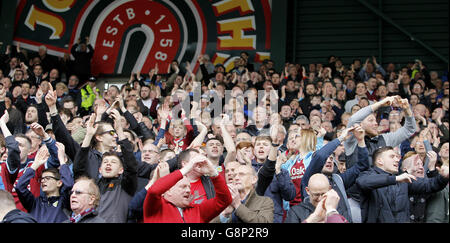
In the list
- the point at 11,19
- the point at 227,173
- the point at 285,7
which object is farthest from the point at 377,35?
the point at 227,173

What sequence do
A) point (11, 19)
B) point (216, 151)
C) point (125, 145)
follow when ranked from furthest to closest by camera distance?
point (11, 19) < point (216, 151) < point (125, 145)

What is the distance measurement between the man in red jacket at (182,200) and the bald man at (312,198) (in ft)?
2.44

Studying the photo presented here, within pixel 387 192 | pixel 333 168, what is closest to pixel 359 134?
pixel 333 168

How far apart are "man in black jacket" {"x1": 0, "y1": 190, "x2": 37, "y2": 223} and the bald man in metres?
2.12

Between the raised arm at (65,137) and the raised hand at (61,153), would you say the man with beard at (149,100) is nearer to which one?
the raised arm at (65,137)

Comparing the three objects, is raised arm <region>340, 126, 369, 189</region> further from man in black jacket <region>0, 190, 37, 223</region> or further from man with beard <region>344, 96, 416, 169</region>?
man in black jacket <region>0, 190, 37, 223</region>

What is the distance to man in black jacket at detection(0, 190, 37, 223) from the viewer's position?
4168mm

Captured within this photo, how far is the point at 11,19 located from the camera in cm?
1606

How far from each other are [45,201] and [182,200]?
176 centimetres

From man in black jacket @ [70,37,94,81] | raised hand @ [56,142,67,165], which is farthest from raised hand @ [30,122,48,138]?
man in black jacket @ [70,37,94,81]

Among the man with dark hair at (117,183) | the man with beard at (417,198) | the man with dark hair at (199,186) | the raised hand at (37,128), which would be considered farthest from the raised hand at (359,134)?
the raised hand at (37,128)

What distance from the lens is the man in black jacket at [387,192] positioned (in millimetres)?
5680
